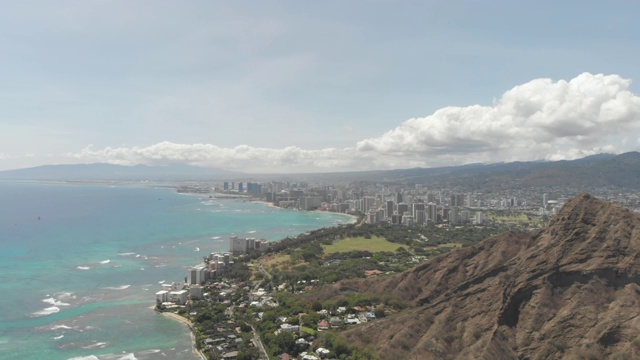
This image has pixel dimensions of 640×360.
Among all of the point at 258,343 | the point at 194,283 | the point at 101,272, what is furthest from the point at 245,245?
the point at 258,343

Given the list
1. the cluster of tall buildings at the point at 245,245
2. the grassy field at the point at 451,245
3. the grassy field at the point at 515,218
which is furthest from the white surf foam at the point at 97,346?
the grassy field at the point at 515,218

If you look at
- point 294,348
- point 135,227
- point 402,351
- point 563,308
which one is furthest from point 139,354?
point 135,227

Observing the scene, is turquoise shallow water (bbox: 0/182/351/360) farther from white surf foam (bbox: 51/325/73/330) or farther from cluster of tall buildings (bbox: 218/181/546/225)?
cluster of tall buildings (bbox: 218/181/546/225)

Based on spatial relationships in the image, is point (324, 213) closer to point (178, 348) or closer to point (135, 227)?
point (135, 227)

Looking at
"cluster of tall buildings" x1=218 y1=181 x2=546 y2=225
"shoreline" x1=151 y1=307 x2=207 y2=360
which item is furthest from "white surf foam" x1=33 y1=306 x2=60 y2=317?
"cluster of tall buildings" x1=218 y1=181 x2=546 y2=225

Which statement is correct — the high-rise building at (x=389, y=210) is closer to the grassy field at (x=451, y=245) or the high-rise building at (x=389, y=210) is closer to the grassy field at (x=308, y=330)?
the grassy field at (x=451, y=245)
